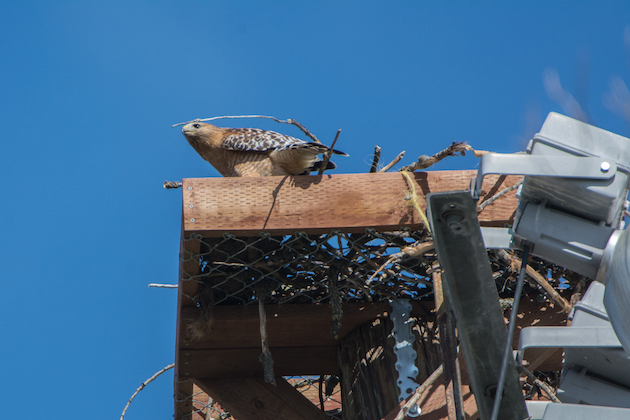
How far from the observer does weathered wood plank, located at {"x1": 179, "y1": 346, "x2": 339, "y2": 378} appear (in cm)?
291

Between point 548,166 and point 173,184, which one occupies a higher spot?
point 548,166

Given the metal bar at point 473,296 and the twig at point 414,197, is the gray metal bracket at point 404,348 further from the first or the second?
the metal bar at point 473,296

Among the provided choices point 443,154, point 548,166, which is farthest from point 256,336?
point 548,166

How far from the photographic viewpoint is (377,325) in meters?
2.85

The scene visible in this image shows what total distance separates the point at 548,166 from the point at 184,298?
5.82 ft

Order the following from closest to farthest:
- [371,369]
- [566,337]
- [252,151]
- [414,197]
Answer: [566,337] → [414,197] → [371,369] → [252,151]

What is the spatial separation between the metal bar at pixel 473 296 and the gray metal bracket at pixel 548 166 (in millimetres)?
74

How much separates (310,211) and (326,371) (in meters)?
1.22

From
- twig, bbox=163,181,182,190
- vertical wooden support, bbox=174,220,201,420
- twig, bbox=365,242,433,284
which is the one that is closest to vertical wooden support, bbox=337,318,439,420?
twig, bbox=365,242,433,284

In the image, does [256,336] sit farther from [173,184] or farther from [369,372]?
[173,184]

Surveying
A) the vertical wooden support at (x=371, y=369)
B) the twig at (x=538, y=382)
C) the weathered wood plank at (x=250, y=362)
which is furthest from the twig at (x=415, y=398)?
the weathered wood plank at (x=250, y=362)

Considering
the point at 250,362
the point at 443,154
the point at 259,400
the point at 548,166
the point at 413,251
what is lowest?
the point at 259,400

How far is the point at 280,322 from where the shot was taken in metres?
2.83

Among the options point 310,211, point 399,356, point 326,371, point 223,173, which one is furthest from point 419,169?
point 223,173
